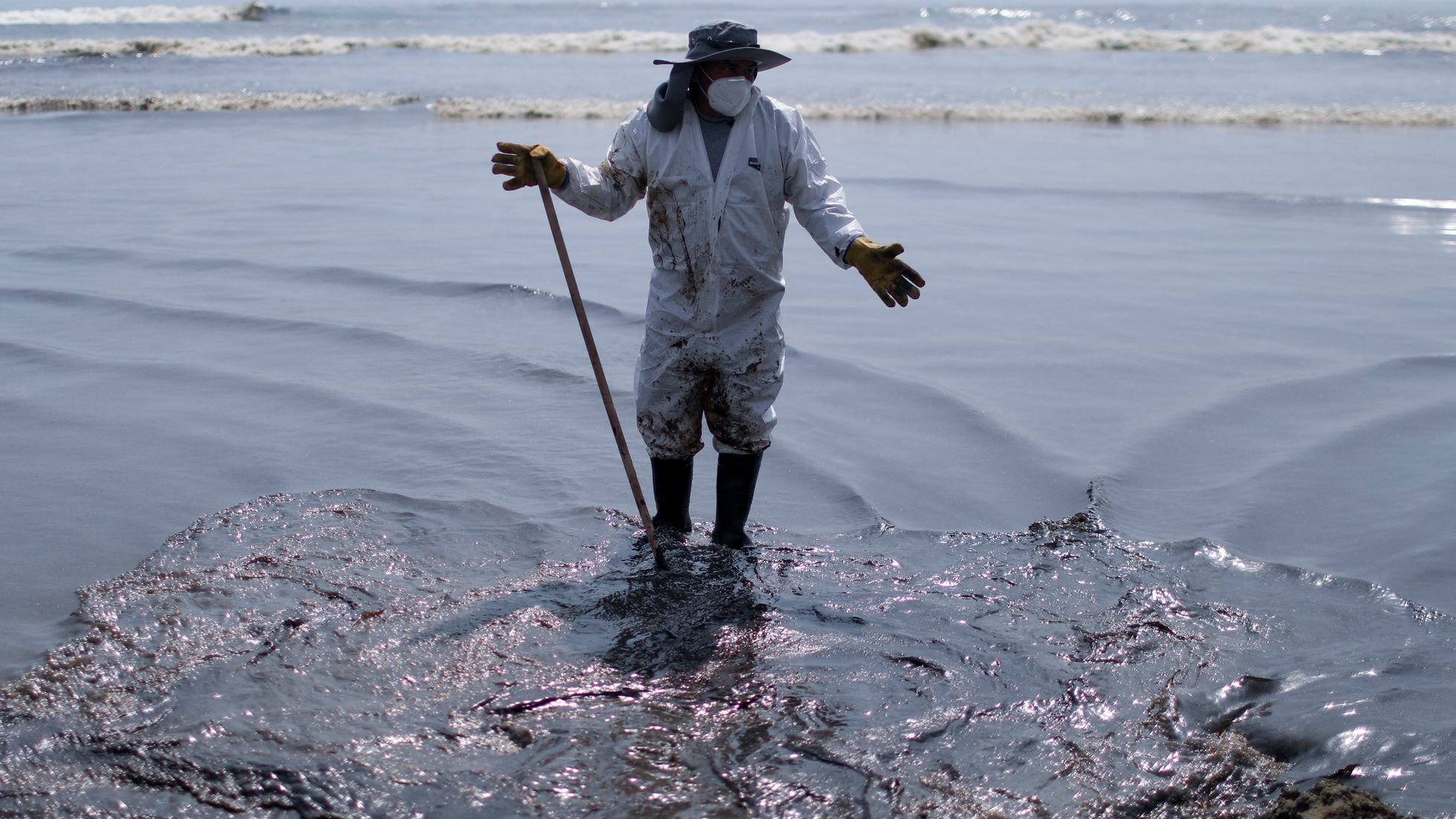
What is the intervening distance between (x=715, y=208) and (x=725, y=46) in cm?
53

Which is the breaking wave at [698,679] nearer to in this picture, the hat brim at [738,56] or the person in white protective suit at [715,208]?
the person in white protective suit at [715,208]

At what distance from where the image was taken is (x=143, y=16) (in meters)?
52.5

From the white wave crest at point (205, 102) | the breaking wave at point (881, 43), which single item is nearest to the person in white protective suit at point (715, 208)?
the white wave crest at point (205, 102)

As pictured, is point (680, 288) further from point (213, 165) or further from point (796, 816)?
point (213, 165)

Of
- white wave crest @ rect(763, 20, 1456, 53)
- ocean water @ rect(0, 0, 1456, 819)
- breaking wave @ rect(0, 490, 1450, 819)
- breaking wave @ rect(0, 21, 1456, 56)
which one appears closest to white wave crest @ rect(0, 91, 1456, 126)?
ocean water @ rect(0, 0, 1456, 819)

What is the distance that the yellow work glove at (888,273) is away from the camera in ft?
12.7

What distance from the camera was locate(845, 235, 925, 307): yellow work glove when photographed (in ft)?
12.7

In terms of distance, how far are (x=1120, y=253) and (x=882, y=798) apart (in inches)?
289

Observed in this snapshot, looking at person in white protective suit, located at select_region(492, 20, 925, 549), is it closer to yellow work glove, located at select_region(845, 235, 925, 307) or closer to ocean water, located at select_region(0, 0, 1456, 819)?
yellow work glove, located at select_region(845, 235, 925, 307)

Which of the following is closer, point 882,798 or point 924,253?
point 882,798

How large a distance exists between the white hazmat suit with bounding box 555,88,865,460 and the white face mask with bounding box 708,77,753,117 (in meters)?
0.06

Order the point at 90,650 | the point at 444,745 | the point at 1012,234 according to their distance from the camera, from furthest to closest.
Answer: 1. the point at 1012,234
2. the point at 90,650
3. the point at 444,745

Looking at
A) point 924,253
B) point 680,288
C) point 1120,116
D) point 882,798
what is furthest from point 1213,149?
point 882,798

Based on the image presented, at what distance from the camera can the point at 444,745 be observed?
3.14 metres
